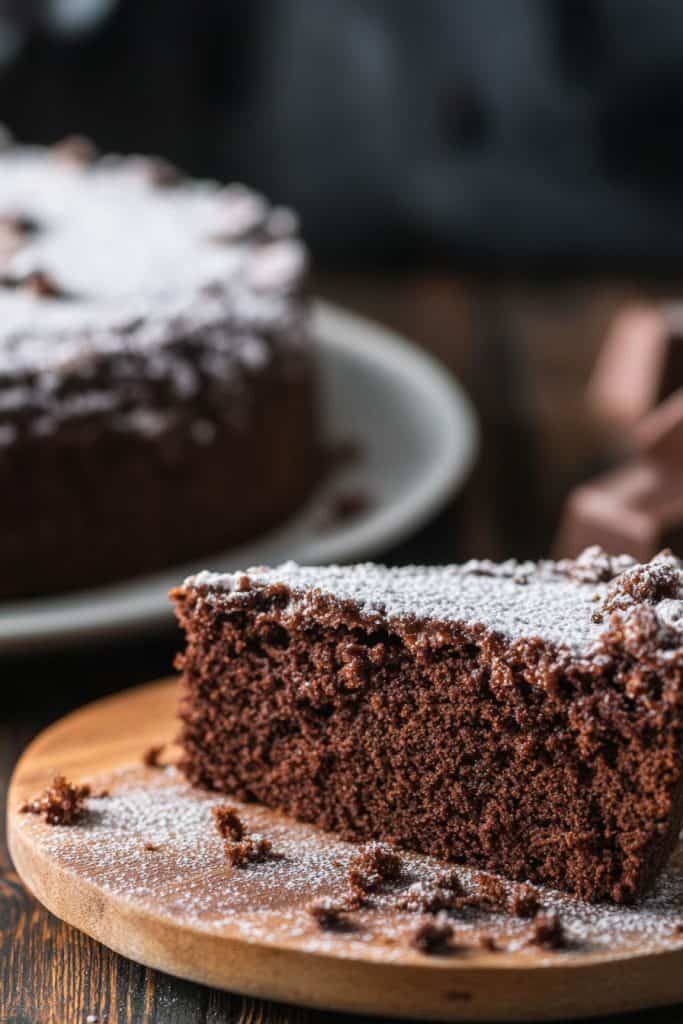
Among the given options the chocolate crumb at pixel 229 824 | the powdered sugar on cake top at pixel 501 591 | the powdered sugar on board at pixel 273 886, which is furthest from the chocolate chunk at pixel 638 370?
the chocolate crumb at pixel 229 824

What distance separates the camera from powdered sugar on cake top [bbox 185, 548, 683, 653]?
2.30 m

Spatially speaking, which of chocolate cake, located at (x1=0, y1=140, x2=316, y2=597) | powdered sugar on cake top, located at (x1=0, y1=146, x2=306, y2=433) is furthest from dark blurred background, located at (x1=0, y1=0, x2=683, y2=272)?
chocolate cake, located at (x1=0, y1=140, x2=316, y2=597)

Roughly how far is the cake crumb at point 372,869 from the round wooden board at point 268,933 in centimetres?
4

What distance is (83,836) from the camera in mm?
2377

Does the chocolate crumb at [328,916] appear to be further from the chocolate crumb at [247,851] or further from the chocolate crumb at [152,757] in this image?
the chocolate crumb at [152,757]

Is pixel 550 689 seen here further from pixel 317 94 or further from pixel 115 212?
pixel 317 94

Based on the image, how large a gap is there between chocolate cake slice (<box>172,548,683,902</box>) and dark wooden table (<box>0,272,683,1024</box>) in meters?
0.34

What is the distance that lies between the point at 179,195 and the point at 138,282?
0.73 metres

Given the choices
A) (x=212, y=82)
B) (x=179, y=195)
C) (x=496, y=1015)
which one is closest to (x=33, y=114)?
(x=212, y=82)

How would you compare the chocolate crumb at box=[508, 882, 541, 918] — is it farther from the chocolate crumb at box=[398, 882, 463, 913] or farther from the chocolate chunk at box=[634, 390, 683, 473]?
the chocolate chunk at box=[634, 390, 683, 473]

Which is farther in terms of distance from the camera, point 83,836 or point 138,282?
point 138,282

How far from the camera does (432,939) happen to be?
2.06m

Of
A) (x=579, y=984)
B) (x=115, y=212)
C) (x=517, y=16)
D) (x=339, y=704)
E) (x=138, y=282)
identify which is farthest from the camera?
(x=517, y=16)

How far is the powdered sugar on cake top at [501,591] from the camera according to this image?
2301mm
